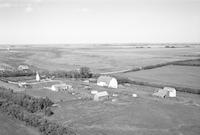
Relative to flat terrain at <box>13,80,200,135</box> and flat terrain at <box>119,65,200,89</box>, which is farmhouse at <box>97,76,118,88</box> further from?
flat terrain at <box>119,65,200,89</box>

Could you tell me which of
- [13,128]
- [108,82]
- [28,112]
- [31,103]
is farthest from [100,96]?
[13,128]

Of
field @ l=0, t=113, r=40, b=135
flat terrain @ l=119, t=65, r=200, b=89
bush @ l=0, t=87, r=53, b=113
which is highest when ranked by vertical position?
bush @ l=0, t=87, r=53, b=113

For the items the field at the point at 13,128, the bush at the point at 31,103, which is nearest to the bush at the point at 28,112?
the bush at the point at 31,103

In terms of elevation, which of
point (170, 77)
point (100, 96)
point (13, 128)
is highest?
point (100, 96)

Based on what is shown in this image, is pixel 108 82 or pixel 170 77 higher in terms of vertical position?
pixel 108 82

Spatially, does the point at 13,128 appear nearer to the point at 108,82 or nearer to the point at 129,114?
the point at 129,114

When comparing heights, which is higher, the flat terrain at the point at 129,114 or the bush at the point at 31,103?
the bush at the point at 31,103

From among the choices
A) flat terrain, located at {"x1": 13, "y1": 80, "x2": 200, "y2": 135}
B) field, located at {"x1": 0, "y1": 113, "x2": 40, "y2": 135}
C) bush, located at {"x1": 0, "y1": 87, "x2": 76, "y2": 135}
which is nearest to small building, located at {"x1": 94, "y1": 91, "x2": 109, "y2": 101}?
flat terrain, located at {"x1": 13, "y1": 80, "x2": 200, "y2": 135}

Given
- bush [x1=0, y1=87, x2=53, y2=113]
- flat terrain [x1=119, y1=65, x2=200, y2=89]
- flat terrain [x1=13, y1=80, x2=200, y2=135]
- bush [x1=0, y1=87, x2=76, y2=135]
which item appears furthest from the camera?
flat terrain [x1=119, y1=65, x2=200, y2=89]

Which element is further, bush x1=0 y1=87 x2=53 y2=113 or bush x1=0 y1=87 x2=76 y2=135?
bush x1=0 y1=87 x2=53 y2=113

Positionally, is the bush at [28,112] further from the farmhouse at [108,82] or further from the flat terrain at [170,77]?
the flat terrain at [170,77]
